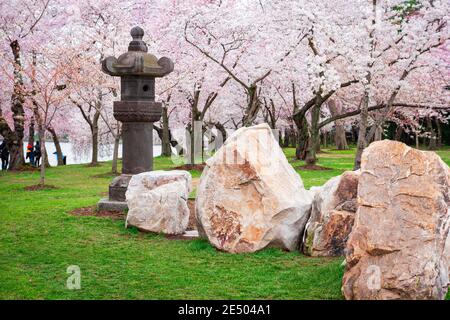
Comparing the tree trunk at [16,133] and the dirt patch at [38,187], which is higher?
the tree trunk at [16,133]

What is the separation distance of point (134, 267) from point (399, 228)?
142 inches

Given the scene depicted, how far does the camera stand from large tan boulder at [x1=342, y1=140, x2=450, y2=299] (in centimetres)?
651

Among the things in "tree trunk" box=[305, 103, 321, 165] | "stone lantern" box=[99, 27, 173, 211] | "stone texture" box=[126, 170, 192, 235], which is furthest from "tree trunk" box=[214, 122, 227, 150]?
"stone texture" box=[126, 170, 192, 235]

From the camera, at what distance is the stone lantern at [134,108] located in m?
13.3

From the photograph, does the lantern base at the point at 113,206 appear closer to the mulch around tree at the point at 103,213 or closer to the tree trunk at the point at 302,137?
the mulch around tree at the point at 103,213

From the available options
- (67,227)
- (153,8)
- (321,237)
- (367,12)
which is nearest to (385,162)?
(321,237)

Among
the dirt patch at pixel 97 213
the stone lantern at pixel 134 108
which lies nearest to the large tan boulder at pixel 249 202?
the dirt patch at pixel 97 213

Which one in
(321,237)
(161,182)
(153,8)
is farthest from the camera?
(153,8)

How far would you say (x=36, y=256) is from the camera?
9.02 metres

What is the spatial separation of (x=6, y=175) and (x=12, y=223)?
1329 centimetres

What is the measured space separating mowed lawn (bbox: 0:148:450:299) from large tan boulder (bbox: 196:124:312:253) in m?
0.23

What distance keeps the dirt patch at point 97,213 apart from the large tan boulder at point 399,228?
6599 mm

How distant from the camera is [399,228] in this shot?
6648 millimetres

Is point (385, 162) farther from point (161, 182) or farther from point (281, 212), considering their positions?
point (161, 182)
